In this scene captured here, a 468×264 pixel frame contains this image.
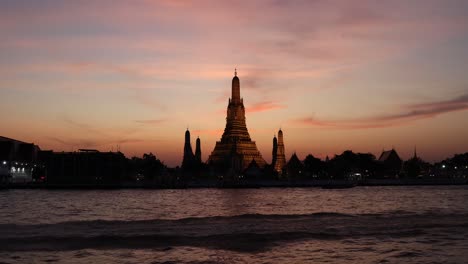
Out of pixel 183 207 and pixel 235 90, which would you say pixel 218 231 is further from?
pixel 235 90

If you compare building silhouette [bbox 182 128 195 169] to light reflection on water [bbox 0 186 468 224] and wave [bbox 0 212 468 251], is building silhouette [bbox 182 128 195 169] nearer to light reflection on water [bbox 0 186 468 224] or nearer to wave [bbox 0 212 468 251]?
light reflection on water [bbox 0 186 468 224]

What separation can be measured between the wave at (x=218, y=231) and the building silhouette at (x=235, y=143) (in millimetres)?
132466

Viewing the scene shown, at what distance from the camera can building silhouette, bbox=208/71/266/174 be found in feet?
608

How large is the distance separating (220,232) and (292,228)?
5726 millimetres

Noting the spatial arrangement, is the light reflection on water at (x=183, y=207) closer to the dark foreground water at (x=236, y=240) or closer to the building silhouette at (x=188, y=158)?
the dark foreground water at (x=236, y=240)

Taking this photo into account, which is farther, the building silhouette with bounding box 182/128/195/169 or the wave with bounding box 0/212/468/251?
the building silhouette with bounding box 182/128/195/169

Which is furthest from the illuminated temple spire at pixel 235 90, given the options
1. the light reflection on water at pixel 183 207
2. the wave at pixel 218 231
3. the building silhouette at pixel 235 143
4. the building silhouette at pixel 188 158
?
the wave at pixel 218 231

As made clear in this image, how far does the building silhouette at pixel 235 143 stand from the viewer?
7293 inches

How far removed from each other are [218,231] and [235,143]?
148m

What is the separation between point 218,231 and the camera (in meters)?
40.4

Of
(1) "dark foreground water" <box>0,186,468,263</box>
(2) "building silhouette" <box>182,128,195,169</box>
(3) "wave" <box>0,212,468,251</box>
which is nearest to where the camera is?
(1) "dark foreground water" <box>0,186,468,263</box>

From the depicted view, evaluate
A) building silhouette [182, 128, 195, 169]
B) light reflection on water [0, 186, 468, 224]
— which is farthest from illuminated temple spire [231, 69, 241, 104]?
light reflection on water [0, 186, 468, 224]

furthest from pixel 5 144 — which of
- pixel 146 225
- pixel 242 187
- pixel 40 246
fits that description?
pixel 40 246

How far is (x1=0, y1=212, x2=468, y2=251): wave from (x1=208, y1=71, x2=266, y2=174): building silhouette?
5215 inches
